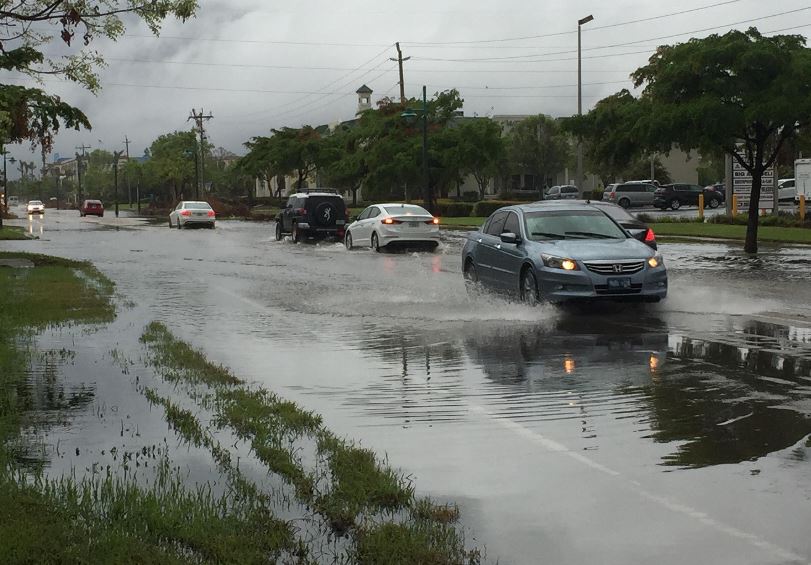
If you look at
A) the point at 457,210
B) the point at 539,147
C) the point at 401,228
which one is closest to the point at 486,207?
the point at 457,210

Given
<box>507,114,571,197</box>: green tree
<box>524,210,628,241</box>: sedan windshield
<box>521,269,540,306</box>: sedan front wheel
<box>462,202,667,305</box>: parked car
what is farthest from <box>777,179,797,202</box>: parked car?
<box>521,269,540,306</box>: sedan front wheel

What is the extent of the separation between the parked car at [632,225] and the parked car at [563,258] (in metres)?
3.33

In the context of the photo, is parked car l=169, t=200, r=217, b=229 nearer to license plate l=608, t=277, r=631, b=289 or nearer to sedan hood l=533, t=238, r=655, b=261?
sedan hood l=533, t=238, r=655, b=261

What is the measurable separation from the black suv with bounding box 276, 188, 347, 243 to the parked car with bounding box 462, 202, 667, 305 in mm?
21563

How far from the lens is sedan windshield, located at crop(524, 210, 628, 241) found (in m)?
16.7

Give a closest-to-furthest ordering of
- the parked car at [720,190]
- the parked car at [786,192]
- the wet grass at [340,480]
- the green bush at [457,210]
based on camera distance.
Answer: the wet grass at [340,480] → the green bush at [457,210] → the parked car at [786,192] → the parked car at [720,190]

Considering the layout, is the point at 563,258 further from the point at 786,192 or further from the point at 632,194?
the point at 786,192

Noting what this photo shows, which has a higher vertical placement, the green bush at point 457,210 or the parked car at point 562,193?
the parked car at point 562,193

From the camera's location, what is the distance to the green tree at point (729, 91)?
28719 millimetres

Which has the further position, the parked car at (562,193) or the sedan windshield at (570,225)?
the parked car at (562,193)

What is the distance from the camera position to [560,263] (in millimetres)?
15570

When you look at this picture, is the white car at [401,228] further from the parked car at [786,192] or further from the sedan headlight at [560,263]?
the parked car at [786,192]

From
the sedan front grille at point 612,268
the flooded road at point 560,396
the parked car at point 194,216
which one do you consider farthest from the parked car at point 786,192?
the sedan front grille at point 612,268

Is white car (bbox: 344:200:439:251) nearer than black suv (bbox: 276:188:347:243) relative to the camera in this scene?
Yes
